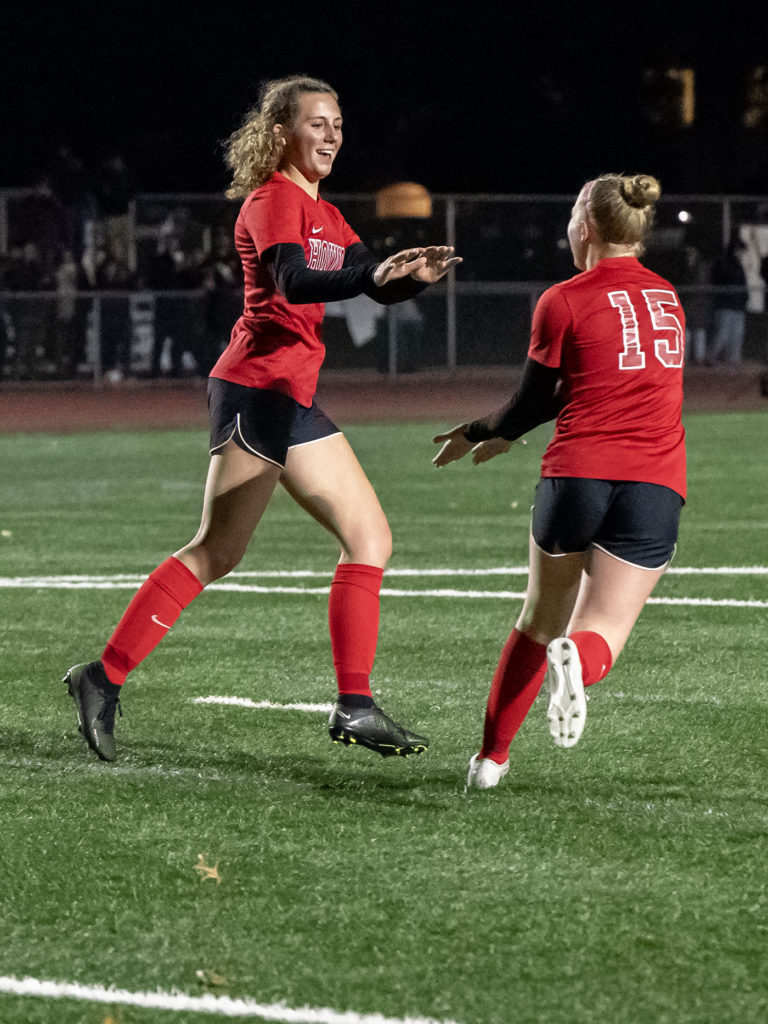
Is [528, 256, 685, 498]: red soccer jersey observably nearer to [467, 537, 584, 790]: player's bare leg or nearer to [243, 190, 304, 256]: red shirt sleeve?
[467, 537, 584, 790]: player's bare leg

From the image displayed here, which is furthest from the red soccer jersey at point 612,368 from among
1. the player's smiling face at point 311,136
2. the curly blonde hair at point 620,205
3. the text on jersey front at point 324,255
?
the player's smiling face at point 311,136

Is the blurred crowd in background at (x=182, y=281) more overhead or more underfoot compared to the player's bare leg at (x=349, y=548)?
more underfoot

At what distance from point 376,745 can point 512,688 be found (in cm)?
60

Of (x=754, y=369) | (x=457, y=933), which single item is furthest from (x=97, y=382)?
(x=457, y=933)

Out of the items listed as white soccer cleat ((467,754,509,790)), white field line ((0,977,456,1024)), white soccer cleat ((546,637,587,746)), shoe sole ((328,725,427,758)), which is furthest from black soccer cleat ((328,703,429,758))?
white field line ((0,977,456,1024))

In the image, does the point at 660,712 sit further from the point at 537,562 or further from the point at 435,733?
the point at 537,562

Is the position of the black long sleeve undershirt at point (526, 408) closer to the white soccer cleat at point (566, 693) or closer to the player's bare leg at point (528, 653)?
the player's bare leg at point (528, 653)

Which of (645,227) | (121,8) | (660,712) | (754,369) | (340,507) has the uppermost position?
(121,8)

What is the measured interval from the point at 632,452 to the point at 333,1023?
2.10 meters

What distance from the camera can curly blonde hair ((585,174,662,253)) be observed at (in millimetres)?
5152

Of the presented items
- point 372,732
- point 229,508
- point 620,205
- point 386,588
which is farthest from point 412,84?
point 620,205

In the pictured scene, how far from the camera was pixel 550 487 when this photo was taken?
5.18 m

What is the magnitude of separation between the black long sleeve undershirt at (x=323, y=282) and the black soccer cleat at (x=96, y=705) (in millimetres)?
1442

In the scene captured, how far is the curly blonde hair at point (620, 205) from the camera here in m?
5.15
